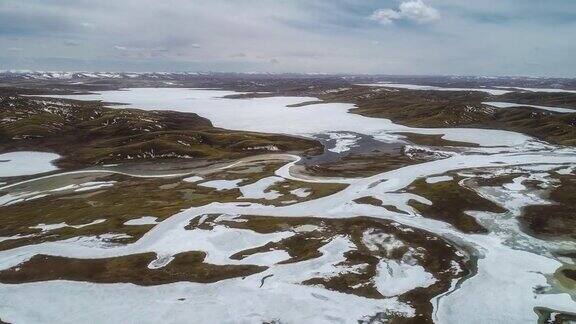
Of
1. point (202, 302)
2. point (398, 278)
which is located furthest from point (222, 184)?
point (398, 278)

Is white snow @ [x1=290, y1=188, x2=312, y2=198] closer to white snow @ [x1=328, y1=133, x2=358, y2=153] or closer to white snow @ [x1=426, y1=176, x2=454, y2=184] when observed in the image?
white snow @ [x1=426, y1=176, x2=454, y2=184]

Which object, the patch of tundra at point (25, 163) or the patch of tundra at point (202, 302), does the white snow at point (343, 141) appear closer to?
the patch of tundra at point (25, 163)

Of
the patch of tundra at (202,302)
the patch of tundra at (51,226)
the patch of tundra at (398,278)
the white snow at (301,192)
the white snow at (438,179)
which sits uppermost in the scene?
the white snow at (438,179)

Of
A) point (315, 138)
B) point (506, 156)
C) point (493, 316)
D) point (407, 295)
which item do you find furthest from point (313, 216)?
point (315, 138)

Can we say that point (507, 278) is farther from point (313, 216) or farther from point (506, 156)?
point (506, 156)

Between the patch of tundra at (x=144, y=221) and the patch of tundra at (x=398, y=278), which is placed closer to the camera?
the patch of tundra at (x=398, y=278)

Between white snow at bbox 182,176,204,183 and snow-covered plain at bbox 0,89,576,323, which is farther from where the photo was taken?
white snow at bbox 182,176,204,183

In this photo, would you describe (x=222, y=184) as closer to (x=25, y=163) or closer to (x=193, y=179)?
(x=193, y=179)

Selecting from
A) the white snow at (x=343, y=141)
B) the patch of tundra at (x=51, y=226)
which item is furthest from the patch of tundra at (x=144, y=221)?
the white snow at (x=343, y=141)

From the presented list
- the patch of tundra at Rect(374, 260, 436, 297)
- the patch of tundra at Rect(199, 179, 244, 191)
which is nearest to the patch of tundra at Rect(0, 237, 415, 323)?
the patch of tundra at Rect(374, 260, 436, 297)
